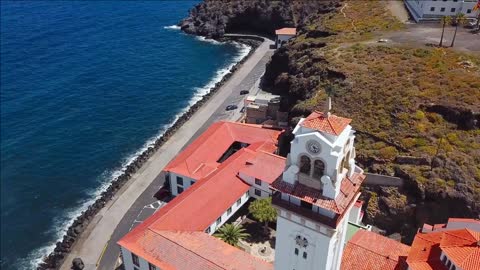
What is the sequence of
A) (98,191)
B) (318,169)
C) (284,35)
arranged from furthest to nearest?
1. (284,35)
2. (98,191)
3. (318,169)

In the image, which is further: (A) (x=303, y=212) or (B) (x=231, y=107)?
(B) (x=231, y=107)

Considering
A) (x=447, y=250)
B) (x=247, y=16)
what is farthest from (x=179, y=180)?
(x=247, y=16)

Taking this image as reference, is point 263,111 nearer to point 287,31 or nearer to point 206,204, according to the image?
point 206,204

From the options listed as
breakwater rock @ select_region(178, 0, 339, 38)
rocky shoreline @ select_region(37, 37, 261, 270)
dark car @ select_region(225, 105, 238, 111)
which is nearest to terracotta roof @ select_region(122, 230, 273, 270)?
rocky shoreline @ select_region(37, 37, 261, 270)

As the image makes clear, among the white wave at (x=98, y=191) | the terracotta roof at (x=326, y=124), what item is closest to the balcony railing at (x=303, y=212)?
the terracotta roof at (x=326, y=124)

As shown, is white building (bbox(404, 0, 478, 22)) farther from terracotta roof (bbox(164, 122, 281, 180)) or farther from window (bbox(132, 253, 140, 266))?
window (bbox(132, 253, 140, 266))

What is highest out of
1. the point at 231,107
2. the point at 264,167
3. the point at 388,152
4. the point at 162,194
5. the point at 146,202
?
the point at 388,152

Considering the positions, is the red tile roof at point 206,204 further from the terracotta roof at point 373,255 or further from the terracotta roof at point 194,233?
the terracotta roof at point 373,255
